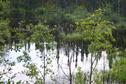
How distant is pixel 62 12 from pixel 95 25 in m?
47.2

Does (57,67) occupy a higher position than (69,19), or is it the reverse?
(69,19)

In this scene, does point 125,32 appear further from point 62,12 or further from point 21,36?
point 21,36

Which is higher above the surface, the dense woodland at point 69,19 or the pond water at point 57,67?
the dense woodland at point 69,19

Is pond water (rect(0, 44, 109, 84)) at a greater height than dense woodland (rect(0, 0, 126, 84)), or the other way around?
dense woodland (rect(0, 0, 126, 84))

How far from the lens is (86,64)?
36844 millimetres

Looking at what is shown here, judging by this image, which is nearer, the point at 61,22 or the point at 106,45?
the point at 106,45

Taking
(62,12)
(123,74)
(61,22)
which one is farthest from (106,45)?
(62,12)

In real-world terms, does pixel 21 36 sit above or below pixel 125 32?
above

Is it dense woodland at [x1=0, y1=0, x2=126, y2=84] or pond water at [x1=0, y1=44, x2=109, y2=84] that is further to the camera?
dense woodland at [x1=0, y1=0, x2=126, y2=84]

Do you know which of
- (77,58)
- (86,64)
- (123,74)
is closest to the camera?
(123,74)

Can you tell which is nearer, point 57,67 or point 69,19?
point 57,67

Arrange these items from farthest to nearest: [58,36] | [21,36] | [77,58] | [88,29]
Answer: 1. [58,36]
2. [77,58]
3. [21,36]
4. [88,29]

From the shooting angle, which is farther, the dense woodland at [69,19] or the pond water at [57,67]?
the dense woodland at [69,19]

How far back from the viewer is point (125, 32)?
56.6m
